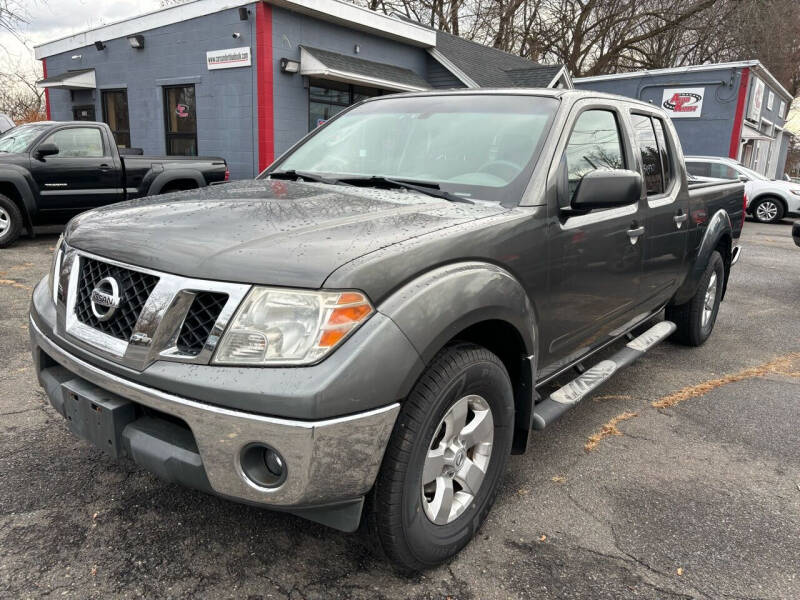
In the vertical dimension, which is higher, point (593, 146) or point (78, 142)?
point (593, 146)

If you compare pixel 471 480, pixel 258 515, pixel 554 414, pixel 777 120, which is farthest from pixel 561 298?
pixel 777 120

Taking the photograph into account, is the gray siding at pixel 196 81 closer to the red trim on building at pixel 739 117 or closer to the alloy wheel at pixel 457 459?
the alloy wheel at pixel 457 459

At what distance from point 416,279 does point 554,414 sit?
1174mm

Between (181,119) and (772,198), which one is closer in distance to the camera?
(181,119)

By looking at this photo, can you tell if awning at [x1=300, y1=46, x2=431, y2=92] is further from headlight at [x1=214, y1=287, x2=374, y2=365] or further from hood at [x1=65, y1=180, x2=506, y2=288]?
headlight at [x1=214, y1=287, x2=374, y2=365]

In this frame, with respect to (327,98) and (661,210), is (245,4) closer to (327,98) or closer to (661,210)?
(327,98)

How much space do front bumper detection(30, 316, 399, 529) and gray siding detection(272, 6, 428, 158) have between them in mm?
11544

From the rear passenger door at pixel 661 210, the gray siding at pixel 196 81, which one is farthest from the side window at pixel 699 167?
the rear passenger door at pixel 661 210

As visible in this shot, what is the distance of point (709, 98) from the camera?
70.1ft

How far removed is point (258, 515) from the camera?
258 cm

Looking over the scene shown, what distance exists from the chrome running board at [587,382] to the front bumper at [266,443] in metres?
1.08

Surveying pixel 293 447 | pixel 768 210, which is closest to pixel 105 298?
pixel 293 447

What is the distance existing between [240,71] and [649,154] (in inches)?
428

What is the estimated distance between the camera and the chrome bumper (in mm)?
1760
